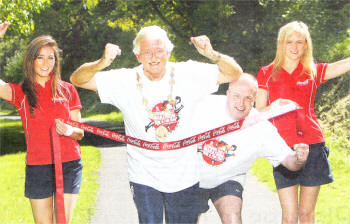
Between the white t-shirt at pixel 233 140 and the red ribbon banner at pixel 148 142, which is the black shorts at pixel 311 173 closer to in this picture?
the white t-shirt at pixel 233 140

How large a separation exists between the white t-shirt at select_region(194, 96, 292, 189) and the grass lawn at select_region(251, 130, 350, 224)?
250 centimetres

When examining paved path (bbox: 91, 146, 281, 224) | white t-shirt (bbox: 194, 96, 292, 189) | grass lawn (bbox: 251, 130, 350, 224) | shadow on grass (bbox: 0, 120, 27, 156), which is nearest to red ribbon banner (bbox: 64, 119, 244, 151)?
white t-shirt (bbox: 194, 96, 292, 189)

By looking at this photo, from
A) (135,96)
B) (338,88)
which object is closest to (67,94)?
(135,96)

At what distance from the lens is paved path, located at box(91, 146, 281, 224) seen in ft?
22.6

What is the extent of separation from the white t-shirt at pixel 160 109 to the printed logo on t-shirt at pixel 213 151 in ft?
1.24

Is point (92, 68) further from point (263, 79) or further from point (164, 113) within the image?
point (263, 79)

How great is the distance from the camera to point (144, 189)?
416cm

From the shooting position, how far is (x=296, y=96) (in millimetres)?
4680

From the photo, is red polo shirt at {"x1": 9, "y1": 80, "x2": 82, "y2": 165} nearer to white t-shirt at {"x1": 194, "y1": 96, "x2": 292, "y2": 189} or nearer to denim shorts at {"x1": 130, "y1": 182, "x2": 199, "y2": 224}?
denim shorts at {"x1": 130, "y1": 182, "x2": 199, "y2": 224}

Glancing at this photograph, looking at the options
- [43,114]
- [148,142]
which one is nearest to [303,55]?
[148,142]

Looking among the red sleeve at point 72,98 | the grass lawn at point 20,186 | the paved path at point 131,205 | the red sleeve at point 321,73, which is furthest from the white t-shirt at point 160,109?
the grass lawn at point 20,186

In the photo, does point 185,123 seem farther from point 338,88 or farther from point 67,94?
point 338,88

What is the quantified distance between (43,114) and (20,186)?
6450 mm

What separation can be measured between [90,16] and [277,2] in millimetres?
2824
